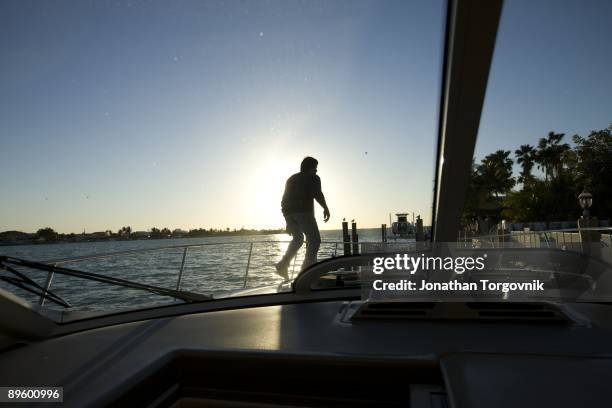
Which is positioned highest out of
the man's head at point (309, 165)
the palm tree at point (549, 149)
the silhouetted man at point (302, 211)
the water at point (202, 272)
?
the palm tree at point (549, 149)

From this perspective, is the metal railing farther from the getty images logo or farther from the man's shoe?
the getty images logo

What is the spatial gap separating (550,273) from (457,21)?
3.58ft

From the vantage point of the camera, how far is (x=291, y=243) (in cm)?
273

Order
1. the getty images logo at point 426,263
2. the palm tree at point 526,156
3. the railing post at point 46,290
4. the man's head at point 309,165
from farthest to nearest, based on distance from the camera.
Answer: the palm tree at point 526,156 < the man's head at point 309,165 < the getty images logo at point 426,263 < the railing post at point 46,290

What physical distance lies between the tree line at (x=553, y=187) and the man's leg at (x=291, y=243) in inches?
48.2

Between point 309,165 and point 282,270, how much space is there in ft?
2.89

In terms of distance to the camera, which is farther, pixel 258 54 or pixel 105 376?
pixel 258 54

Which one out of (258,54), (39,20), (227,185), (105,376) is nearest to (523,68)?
(258,54)

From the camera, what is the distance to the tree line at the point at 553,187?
9.14 feet

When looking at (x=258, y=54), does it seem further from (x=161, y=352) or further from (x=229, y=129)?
(x=161, y=352)

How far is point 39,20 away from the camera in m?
1.60

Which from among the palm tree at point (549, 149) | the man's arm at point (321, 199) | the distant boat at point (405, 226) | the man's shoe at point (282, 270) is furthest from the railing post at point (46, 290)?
the palm tree at point (549, 149)

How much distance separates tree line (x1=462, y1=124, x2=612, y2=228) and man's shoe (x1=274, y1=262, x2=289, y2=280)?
4.60 feet

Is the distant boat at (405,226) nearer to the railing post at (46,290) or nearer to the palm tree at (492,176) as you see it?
the palm tree at (492,176)
